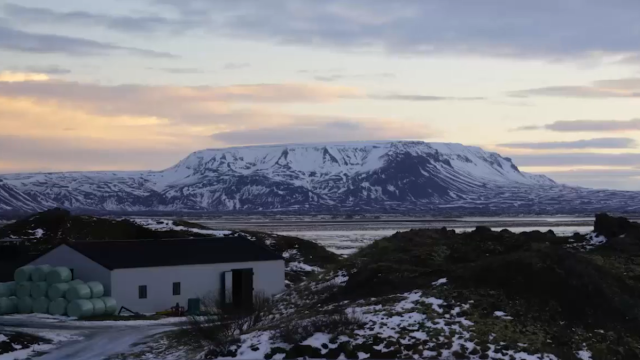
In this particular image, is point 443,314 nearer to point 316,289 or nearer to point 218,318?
point 218,318

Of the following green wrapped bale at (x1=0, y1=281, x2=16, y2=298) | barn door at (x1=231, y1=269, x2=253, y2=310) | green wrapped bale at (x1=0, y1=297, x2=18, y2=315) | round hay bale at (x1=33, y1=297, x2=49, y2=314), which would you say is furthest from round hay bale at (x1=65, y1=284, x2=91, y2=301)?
barn door at (x1=231, y1=269, x2=253, y2=310)

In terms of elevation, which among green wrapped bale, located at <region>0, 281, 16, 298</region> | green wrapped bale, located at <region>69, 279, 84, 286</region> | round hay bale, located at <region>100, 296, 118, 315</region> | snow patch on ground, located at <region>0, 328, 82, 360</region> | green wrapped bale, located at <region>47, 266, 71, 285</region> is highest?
green wrapped bale, located at <region>47, 266, 71, 285</region>

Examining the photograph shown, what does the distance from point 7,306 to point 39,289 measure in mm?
2167

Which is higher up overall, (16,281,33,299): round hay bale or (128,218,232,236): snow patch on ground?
→ (128,218,232,236): snow patch on ground

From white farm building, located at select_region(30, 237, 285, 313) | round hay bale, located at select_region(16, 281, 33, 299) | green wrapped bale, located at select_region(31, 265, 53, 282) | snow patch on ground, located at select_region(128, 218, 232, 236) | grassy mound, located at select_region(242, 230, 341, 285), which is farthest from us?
snow patch on ground, located at select_region(128, 218, 232, 236)

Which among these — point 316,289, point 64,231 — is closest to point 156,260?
point 316,289

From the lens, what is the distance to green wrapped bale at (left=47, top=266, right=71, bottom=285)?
46625 millimetres

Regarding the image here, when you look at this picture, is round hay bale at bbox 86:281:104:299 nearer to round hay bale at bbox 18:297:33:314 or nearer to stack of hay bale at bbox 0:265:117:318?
stack of hay bale at bbox 0:265:117:318

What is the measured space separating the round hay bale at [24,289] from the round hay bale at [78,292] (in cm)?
299

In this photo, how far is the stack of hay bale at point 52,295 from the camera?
4516cm

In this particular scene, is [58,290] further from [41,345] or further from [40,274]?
[41,345]

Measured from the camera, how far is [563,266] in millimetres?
35375

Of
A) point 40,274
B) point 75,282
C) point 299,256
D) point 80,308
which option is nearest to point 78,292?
point 80,308

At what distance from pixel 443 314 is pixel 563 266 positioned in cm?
607
